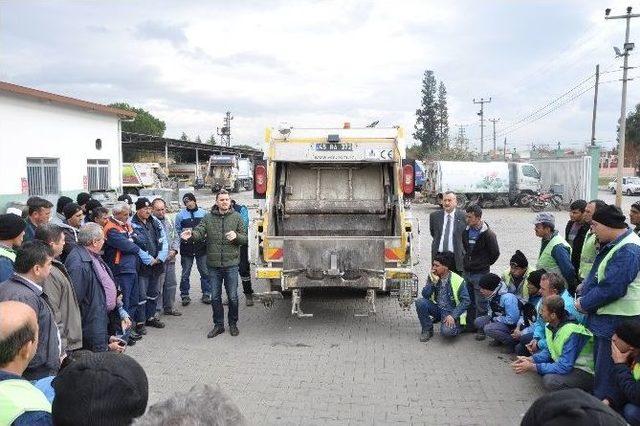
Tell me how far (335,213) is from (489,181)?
2112 cm

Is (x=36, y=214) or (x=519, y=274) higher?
(x=36, y=214)

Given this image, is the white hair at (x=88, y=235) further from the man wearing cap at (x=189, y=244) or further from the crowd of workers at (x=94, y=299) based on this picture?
the man wearing cap at (x=189, y=244)

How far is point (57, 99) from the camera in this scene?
1761 cm

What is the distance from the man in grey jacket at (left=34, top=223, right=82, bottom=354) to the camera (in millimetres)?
4051

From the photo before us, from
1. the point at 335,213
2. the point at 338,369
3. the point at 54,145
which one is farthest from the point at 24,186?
the point at 338,369

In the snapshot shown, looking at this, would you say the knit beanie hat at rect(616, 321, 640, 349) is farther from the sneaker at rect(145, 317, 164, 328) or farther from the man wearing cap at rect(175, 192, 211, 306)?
the man wearing cap at rect(175, 192, 211, 306)

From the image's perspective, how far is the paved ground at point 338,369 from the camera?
458 cm

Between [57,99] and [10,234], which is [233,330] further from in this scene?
[57,99]

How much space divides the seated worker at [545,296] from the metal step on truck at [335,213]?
1751 mm

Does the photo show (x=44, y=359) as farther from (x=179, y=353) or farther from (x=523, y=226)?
(x=523, y=226)

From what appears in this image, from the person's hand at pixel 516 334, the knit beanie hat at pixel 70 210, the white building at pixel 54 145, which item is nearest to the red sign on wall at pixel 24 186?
the white building at pixel 54 145

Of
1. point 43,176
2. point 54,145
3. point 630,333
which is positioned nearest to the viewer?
point 630,333

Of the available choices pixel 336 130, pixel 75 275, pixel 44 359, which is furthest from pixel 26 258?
pixel 336 130


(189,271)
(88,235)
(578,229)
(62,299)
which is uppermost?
(88,235)
